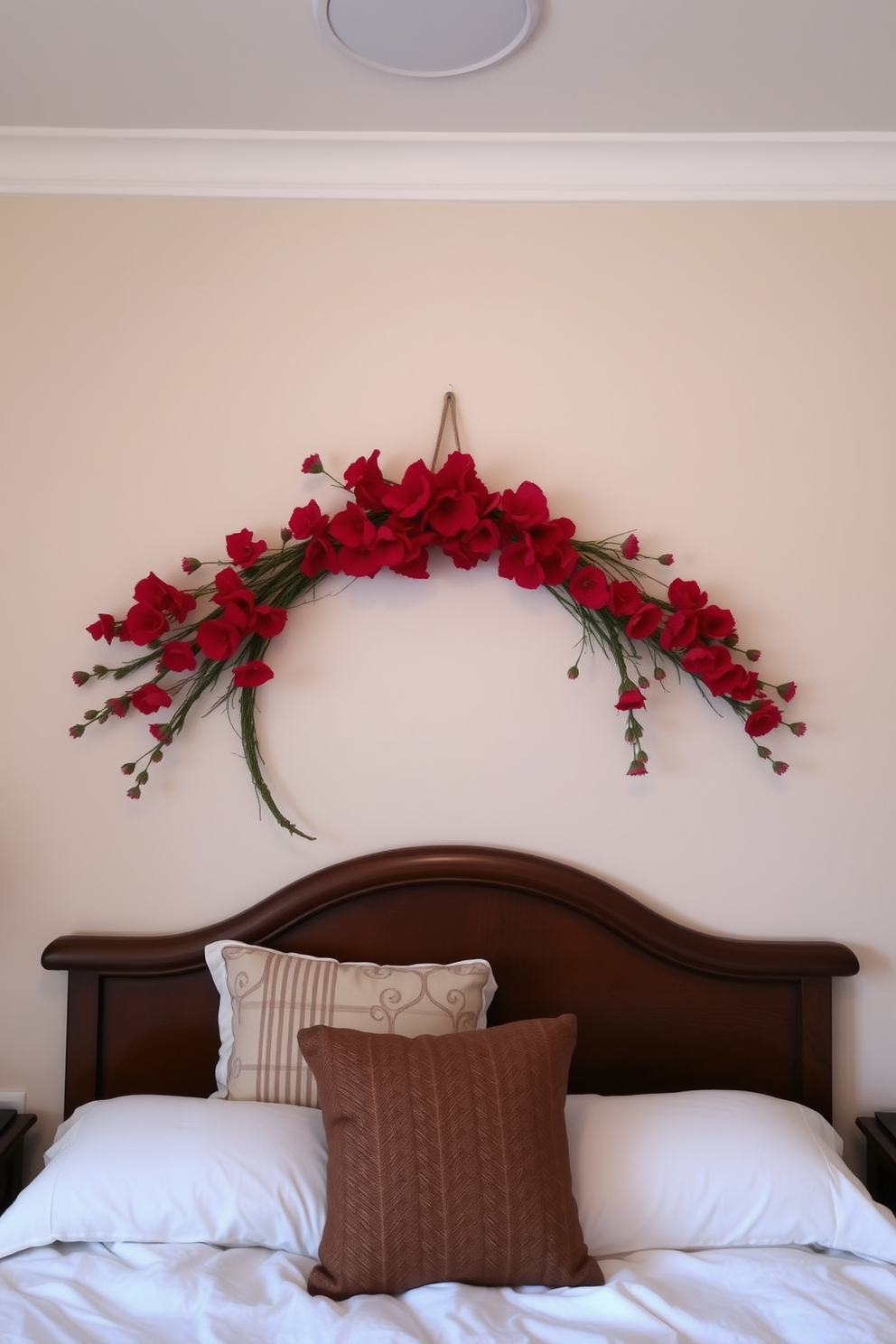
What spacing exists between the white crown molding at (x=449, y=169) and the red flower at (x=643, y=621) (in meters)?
0.89

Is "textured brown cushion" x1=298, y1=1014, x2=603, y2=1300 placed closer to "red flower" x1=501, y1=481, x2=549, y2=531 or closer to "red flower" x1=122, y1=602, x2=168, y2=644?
"red flower" x1=122, y1=602, x2=168, y2=644

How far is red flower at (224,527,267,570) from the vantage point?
202 cm

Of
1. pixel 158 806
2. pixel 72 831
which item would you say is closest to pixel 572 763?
pixel 158 806

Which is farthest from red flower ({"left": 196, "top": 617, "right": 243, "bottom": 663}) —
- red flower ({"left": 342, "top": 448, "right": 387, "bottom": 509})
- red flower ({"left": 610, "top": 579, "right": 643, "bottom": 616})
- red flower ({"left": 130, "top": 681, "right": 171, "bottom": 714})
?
red flower ({"left": 610, "top": 579, "right": 643, "bottom": 616})

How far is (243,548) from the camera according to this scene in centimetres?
202

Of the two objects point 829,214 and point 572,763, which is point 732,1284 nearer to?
point 572,763

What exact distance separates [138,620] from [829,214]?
1681mm

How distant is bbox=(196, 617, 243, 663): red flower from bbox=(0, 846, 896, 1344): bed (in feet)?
1.62

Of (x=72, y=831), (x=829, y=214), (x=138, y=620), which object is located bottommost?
(x=72, y=831)

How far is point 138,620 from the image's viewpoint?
200 cm

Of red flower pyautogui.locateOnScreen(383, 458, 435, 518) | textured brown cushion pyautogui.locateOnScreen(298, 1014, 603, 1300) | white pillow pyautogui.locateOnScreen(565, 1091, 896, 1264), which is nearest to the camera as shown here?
textured brown cushion pyautogui.locateOnScreen(298, 1014, 603, 1300)

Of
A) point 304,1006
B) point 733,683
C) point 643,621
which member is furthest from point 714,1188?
point 643,621

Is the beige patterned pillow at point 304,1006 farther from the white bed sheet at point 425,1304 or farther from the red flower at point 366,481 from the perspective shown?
the red flower at point 366,481

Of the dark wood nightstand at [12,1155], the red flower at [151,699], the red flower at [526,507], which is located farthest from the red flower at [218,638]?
the dark wood nightstand at [12,1155]
